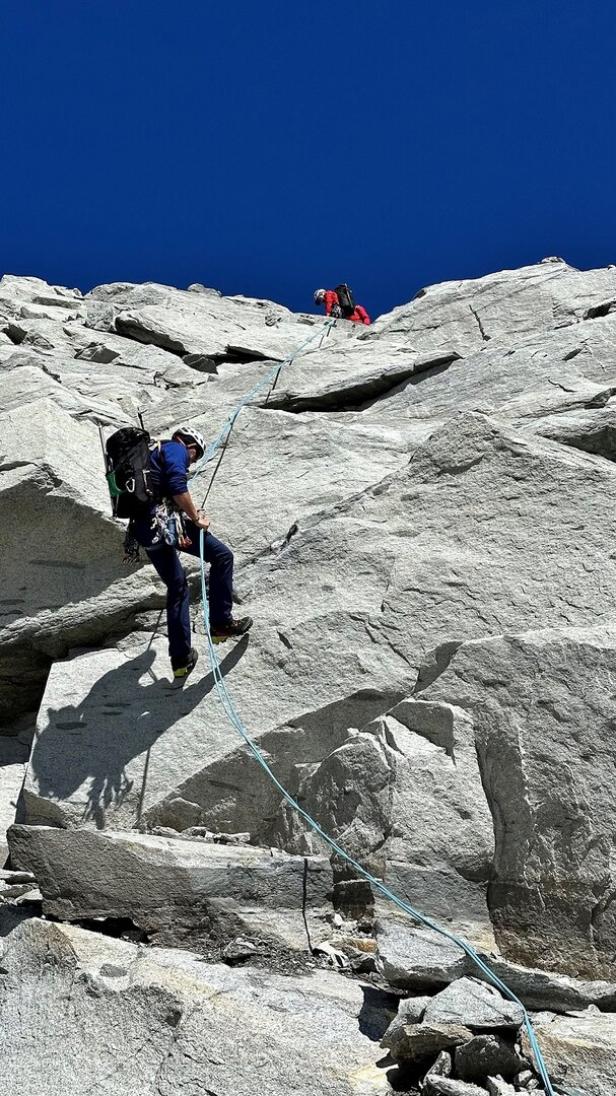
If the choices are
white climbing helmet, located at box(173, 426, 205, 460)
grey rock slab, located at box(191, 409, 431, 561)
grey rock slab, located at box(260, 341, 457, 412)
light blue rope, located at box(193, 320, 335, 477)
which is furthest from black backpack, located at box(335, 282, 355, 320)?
white climbing helmet, located at box(173, 426, 205, 460)

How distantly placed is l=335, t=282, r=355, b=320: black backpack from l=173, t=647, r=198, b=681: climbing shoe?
15510 millimetres

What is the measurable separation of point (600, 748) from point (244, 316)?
732 inches

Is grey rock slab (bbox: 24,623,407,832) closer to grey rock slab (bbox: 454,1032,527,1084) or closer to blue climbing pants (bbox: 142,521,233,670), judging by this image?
blue climbing pants (bbox: 142,521,233,670)

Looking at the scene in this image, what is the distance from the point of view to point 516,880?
8.28 m

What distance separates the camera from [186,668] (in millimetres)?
10508

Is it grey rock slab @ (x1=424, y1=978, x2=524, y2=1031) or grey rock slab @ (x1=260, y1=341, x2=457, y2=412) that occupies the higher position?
grey rock slab @ (x1=260, y1=341, x2=457, y2=412)

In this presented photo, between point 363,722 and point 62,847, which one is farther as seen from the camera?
point 363,722

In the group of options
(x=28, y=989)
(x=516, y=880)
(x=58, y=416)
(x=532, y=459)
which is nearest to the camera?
(x=28, y=989)

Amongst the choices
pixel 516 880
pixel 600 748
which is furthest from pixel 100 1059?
pixel 600 748

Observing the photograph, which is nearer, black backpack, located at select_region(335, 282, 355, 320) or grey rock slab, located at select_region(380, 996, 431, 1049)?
grey rock slab, located at select_region(380, 996, 431, 1049)

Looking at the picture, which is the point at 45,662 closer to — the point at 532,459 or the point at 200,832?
the point at 200,832

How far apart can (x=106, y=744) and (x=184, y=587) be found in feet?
5.33

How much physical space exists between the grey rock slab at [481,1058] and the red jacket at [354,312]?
1889cm

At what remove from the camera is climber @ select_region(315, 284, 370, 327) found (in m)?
24.6
